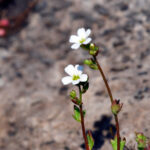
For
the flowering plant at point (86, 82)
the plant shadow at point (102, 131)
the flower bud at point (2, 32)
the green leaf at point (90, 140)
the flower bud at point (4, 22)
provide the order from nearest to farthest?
1. the flowering plant at point (86, 82)
2. the green leaf at point (90, 140)
3. the plant shadow at point (102, 131)
4. the flower bud at point (2, 32)
5. the flower bud at point (4, 22)

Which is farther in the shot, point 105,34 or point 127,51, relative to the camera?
point 105,34

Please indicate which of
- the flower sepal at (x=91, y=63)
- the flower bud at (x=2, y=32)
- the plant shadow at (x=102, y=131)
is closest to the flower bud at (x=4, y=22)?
the flower bud at (x=2, y=32)

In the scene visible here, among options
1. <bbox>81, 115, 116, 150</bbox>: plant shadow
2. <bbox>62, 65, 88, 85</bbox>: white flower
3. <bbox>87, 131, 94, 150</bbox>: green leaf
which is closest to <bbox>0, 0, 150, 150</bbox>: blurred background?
<bbox>81, 115, 116, 150</bbox>: plant shadow

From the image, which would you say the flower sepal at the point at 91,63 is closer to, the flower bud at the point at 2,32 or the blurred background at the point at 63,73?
the blurred background at the point at 63,73

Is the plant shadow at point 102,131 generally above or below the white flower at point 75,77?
below

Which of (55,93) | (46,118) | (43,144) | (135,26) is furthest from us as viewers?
(135,26)

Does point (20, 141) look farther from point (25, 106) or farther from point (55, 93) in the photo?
point (55, 93)

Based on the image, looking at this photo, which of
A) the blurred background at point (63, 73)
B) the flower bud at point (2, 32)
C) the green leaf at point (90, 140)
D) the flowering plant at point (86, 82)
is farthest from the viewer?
the flower bud at point (2, 32)

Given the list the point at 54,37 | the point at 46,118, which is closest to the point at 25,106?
the point at 46,118

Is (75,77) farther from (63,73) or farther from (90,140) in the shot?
(63,73)
